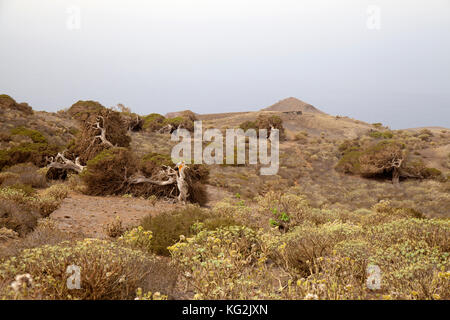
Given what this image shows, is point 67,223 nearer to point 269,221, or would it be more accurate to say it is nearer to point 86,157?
point 269,221

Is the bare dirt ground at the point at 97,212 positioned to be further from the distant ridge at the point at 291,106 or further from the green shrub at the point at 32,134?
the distant ridge at the point at 291,106

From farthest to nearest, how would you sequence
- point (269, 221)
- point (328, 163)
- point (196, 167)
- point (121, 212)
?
point (328, 163) < point (196, 167) < point (121, 212) < point (269, 221)

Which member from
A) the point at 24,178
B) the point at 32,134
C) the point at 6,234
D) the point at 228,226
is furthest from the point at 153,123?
the point at 228,226

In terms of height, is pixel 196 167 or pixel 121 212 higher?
pixel 196 167

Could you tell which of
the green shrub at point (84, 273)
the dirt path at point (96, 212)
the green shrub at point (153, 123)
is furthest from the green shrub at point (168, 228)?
the green shrub at point (153, 123)

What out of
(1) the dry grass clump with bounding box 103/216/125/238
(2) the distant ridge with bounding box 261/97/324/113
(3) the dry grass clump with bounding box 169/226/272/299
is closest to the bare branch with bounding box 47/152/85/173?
(1) the dry grass clump with bounding box 103/216/125/238

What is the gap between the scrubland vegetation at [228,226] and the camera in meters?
2.96

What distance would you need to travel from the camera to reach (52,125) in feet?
86.1

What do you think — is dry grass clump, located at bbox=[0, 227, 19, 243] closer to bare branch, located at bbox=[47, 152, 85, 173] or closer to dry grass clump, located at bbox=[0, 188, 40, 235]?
dry grass clump, located at bbox=[0, 188, 40, 235]

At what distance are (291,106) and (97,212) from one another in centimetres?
7922

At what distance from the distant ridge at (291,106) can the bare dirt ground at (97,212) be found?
71.9 m
